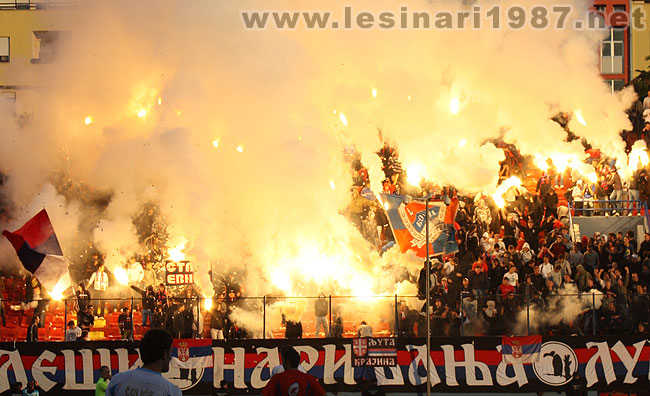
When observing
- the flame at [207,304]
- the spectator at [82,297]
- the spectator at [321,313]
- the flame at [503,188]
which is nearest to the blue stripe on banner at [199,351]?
the flame at [207,304]

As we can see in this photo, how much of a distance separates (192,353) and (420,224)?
5.84 m

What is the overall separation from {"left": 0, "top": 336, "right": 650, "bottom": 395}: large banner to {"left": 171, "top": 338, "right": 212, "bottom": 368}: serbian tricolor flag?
0.20 feet

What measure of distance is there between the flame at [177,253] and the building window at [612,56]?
2442 centimetres

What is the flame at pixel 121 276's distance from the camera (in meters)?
26.3


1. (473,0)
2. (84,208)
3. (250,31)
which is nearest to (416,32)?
(473,0)

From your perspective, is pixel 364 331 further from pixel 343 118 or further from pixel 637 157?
pixel 637 157

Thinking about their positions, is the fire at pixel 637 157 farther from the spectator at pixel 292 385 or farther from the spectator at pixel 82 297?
the spectator at pixel 292 385

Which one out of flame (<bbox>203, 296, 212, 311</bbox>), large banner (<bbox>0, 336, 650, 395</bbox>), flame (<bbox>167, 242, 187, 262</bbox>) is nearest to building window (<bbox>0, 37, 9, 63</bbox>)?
flame (<bbox>167, 242, 187, 262</bbox>)

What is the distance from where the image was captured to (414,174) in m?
27.8

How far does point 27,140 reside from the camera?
31.9 meters

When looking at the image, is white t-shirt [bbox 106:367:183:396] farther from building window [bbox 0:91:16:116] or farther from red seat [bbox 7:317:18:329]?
building window [bbox 0:91:16:116]

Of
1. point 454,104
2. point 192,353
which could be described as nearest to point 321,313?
point 192,353

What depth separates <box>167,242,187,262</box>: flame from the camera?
2619 cm

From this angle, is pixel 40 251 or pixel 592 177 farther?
pixel 592 177
